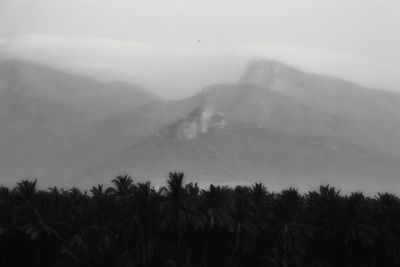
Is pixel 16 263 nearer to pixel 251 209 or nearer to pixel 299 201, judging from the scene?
pixel 251 209

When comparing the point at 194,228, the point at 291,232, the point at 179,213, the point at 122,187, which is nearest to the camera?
the point at 179,213

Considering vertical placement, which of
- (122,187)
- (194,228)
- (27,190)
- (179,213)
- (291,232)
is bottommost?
(194,228)

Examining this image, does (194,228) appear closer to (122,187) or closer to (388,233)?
(122,187)

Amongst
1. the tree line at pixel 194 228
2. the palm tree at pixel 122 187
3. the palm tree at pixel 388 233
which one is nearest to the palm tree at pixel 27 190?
the tree line at pixel 194 228

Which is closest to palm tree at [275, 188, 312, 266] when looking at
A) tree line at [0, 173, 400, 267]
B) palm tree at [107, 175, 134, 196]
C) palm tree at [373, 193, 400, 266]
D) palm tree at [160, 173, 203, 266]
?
tree line at [0, 173, 400, 267]

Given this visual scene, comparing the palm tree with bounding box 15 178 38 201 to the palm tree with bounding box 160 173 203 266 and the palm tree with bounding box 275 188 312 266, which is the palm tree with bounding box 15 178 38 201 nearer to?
the palm tree with bounding box 160 173 203 266

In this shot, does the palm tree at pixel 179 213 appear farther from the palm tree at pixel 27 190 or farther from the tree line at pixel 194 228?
the palm tree at pixel 27 190

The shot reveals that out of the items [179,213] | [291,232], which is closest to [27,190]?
[179,213]

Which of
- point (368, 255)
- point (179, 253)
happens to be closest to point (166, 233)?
point (179, 253)
